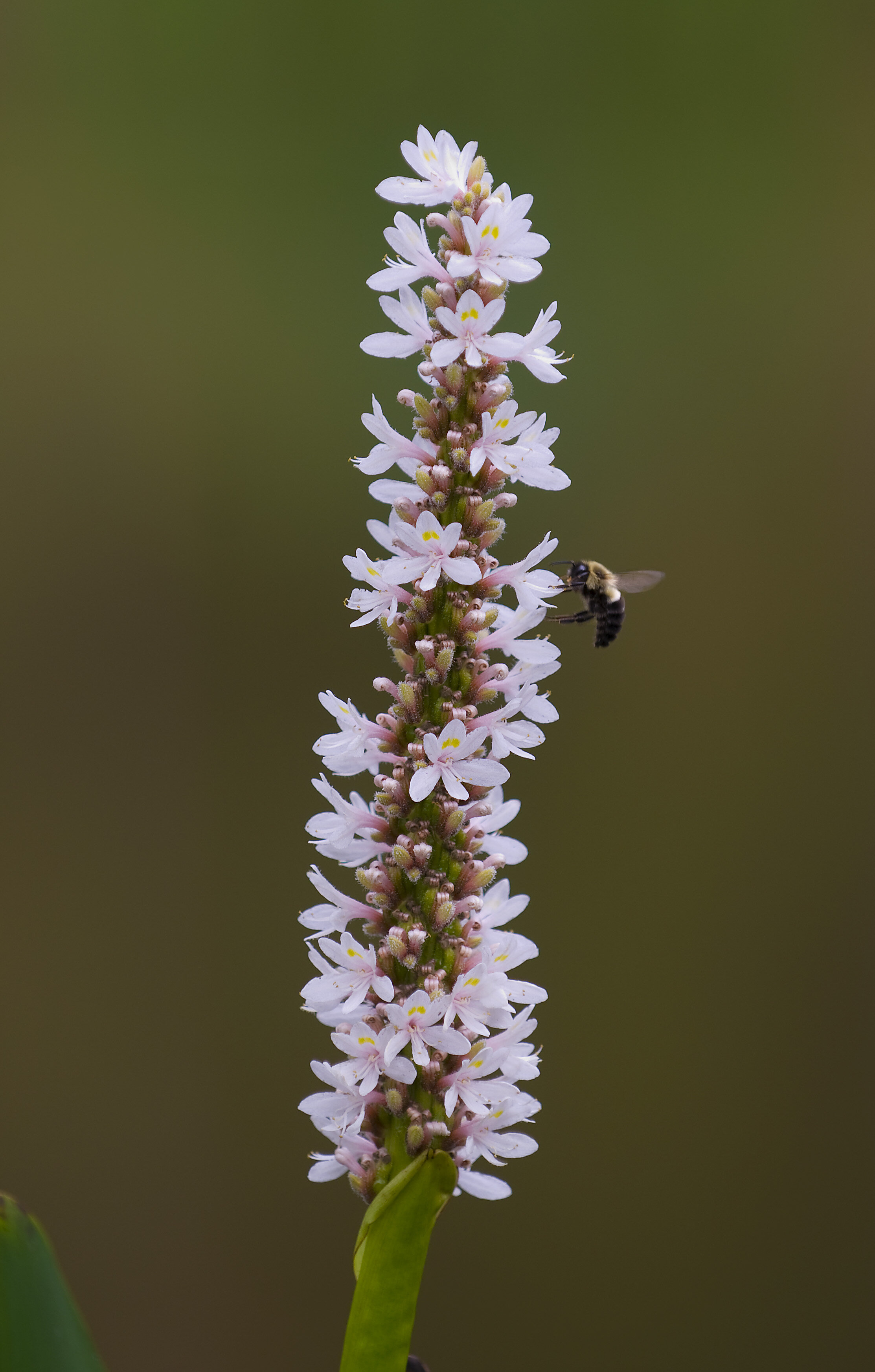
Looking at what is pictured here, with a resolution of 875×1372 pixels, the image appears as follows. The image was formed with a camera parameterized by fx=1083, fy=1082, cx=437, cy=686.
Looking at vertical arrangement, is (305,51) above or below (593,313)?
above

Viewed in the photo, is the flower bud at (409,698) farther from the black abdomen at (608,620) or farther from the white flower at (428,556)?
the black abdomen at (608,620)

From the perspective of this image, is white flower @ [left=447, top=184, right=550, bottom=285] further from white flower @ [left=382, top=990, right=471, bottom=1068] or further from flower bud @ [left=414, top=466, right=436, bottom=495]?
white flower @ [left=382, top=990, right=471, bottom=1068]

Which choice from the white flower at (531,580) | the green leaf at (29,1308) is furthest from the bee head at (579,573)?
the green leaf at (29,1308)

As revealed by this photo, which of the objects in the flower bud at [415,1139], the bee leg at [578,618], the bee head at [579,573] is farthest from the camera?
the bee head at [579,573]

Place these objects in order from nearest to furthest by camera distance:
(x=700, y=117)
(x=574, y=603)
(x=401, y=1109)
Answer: (x=401, y=1109)
(x=574, y=603)
(x=700, y=117)

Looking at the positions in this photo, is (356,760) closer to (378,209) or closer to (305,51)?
(378,209)

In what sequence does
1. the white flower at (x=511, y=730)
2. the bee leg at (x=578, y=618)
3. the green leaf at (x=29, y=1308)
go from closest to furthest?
the green leaf at (x=29, y=1308) → the white flower at (x=511, y=730) → the bee leg at (x=578, y=618)

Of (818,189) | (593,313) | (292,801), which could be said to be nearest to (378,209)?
(593,313)
